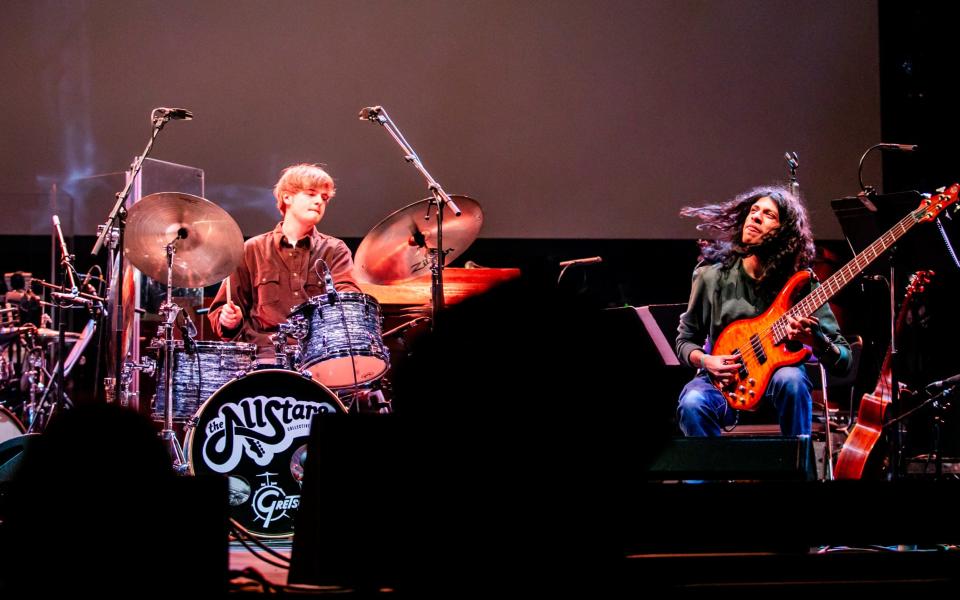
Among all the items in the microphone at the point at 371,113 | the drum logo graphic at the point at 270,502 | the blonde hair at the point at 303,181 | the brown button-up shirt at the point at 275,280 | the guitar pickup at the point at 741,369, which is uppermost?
the microphone at the point at 371,113

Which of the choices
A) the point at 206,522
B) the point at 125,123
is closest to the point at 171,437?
the point at 206,522

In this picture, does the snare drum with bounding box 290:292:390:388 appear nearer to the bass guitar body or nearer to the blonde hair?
the blonde hair

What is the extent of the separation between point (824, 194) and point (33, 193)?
19.0ft

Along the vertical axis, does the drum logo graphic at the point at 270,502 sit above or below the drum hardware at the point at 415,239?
below

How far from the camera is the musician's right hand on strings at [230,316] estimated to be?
471 cm

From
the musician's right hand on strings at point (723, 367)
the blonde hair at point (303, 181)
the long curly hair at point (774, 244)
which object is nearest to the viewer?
the musician's right hand on strings at point (723, 367)

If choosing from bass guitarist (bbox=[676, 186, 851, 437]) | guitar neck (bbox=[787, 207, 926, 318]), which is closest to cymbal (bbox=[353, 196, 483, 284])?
bass guitarist (bbox=[676, 186, 851, 437])

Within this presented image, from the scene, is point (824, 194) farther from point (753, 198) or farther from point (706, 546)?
point (706, 546)

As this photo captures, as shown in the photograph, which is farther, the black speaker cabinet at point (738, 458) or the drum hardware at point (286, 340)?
the drum hardware at point (286, 340)

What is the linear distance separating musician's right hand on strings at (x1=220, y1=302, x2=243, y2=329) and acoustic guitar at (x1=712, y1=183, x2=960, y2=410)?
242 centimetres

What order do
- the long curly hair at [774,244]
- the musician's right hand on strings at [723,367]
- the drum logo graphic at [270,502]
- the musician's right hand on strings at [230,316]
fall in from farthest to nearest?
the musician's right hand on strings at [230,316]
the long curly hair at [774,244]
the musician's right hand on strings at [723,367]
the drum logo graphic at [270,502]

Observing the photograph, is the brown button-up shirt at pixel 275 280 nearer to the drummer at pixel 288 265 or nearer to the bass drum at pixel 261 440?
the drummer at pixel 288 265

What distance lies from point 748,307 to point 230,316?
8.44 ft

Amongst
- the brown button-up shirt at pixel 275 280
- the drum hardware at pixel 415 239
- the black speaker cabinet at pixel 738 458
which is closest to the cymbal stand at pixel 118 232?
the brown button-up shirt at pixel 275 280
